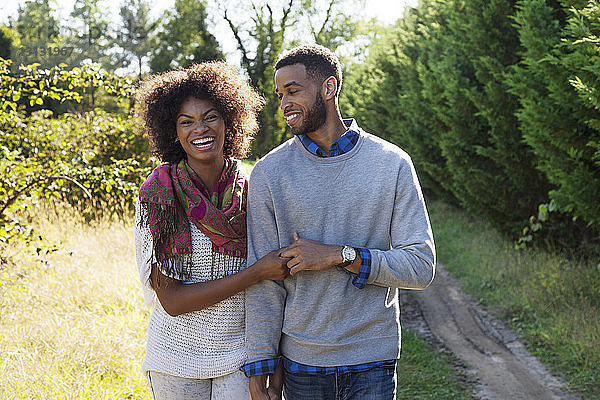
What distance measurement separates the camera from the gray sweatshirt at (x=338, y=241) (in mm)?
2572

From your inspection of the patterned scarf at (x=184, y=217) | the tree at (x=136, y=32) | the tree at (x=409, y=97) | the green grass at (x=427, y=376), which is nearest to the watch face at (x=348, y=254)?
the patterned scarf at (x=184, y=217)

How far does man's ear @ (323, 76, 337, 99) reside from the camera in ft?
8.86

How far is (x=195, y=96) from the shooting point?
9.58 ft

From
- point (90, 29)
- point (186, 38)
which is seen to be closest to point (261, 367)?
point (186, 38)

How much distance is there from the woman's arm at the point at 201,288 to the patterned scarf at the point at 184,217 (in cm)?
6

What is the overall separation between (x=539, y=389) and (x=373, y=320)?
3.43 metres

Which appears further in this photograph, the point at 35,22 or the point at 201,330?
the point at 35,22

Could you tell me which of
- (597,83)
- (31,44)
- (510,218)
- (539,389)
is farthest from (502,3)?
(31,44)

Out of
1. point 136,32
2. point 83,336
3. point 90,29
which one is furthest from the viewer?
point 136,32

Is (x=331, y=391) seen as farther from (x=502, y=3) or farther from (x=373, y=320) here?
(x=502, y=3)

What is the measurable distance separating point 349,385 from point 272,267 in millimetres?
572

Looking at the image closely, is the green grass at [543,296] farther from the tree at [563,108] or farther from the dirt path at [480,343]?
the tree at [563,108]

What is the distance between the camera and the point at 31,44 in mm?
19734

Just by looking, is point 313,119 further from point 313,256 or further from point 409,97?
point 409,97
